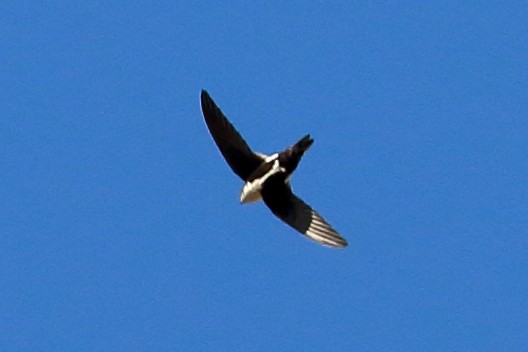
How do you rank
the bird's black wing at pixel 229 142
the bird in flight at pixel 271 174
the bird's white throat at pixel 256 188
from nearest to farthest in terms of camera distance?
the bird in flight at pixel 271 174 → the bird's white throat at pixel 256 188 → the bird's black wing at pixel 229 142

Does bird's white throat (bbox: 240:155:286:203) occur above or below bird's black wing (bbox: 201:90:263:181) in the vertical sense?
below

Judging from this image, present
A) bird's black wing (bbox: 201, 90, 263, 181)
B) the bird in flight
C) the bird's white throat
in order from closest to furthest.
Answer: the bird in flight, the bird's white throat, bird's black wing (bbox: 201, 90, 263, 181)

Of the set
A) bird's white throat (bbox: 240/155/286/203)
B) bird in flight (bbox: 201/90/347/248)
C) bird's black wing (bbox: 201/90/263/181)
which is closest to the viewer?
bird in flight (bbox: 201/90/347/248)

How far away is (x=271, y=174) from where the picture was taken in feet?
43.6

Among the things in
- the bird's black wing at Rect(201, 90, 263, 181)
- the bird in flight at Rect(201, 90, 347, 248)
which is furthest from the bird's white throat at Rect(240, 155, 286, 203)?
the bird's black wing at Rect(201, 90, 263, 181)

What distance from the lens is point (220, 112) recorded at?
1361 cm

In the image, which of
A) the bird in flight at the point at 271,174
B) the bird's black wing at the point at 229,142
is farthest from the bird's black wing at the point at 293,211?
the bird's black wing at the point at 229,142

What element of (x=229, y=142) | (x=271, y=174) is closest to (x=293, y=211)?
(x=271, y=174)

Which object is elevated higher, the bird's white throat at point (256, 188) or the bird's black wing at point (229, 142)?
the bird's black wing at point (229, 142)

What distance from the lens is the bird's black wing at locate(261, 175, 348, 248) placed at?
13.1m

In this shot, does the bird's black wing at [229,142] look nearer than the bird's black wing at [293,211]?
No

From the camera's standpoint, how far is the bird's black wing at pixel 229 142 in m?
13.6

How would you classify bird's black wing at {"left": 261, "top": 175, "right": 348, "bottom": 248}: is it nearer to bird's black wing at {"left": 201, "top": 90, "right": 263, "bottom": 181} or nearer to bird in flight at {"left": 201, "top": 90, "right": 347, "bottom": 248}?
bird in flight at {"left": 201, "top": 90, "right": 347, "bottom": 248}

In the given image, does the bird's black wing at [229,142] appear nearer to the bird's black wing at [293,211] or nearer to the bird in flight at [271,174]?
the bird in flight at [271,174]
